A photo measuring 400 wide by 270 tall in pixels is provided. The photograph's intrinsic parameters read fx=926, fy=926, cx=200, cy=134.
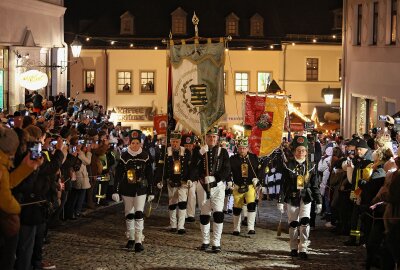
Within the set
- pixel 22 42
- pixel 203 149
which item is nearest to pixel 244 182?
pixel 203 149

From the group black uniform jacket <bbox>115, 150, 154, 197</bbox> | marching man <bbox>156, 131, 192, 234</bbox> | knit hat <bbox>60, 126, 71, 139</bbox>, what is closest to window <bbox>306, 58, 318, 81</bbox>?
marching man <bbox>156, 131, 192, 234</bbox>

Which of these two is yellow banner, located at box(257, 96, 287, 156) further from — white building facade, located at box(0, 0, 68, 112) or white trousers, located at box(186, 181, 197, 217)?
white building facade, located at box(0, 0, 68, 112)

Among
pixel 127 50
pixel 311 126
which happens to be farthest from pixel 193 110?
pixel 127 50

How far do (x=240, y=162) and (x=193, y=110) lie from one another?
2.24m

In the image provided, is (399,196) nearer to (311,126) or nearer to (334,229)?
(334,229)

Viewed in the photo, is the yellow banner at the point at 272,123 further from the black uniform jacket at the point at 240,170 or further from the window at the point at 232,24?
the window at the point at 232,24

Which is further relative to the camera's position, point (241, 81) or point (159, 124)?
point (241, 81)

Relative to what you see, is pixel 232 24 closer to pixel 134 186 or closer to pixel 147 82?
pixel 147 82

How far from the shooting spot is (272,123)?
20500mm

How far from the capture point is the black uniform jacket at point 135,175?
1709 cm

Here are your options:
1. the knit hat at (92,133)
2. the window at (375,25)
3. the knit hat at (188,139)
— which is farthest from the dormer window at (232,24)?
the knit hat at (188,139)

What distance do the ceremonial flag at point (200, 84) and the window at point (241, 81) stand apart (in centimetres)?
3926

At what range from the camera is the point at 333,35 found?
58.2m

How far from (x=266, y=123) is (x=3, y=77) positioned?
39.8ft
